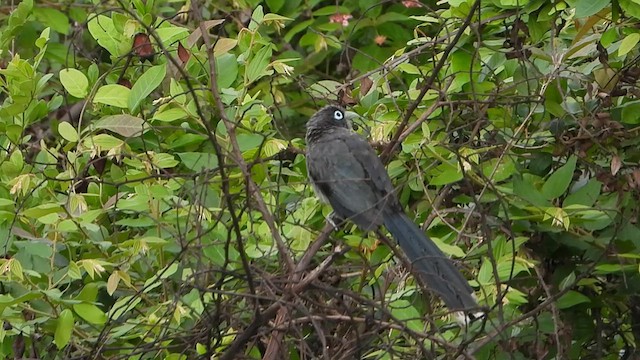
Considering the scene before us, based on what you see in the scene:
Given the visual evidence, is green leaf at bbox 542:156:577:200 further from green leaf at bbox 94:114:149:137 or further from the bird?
→ green leaf at bbox 94:114:149:137

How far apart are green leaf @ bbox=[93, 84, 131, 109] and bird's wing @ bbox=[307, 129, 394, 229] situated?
875mm

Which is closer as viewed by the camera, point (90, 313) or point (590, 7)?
point (90, 313)

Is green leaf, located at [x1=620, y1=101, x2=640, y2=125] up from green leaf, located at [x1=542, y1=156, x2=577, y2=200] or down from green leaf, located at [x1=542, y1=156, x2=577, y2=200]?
up

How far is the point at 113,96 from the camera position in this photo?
524 cm

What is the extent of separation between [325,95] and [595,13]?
130 cm

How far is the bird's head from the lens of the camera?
19.0 feet

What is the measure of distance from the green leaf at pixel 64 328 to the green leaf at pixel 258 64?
1.29 meters

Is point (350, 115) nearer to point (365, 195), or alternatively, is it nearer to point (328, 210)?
point (365, 195)

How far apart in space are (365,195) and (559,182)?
37.6 inches

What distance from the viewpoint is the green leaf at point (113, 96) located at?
206 inches

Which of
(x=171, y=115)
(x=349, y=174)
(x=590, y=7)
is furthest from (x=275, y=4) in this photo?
(x=590, y=7)

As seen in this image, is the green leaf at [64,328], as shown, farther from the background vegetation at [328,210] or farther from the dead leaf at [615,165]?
the dead leaf at [615,165]

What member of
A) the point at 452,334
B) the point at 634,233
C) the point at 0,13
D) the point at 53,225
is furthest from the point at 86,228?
the point at 0,13

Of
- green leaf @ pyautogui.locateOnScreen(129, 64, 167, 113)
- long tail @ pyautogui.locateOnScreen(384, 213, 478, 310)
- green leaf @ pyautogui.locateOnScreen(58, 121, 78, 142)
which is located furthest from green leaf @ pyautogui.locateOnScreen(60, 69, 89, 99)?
long tail @ pyautogui.locateOnScreen(384, 213, 478, 310)
